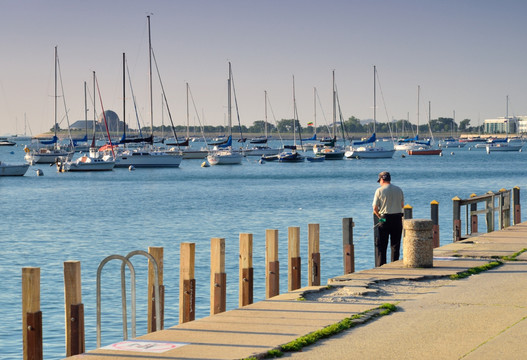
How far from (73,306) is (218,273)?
125 inches

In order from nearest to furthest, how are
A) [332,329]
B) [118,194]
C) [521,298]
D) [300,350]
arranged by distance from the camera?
[300,350]
[332,329]
[521,298]
[118,194]

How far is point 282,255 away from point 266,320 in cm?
1865

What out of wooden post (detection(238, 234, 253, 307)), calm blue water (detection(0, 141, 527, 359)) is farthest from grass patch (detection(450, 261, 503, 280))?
calm blue water (detection(0, 141, 527, 359))

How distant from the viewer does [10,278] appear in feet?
86.7

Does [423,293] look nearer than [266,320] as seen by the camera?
No

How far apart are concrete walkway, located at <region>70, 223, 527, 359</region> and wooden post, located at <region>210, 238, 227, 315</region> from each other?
1.01 m

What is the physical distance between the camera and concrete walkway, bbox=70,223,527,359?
9844mm

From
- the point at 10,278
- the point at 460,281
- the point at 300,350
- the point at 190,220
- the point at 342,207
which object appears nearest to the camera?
the point at 300,350

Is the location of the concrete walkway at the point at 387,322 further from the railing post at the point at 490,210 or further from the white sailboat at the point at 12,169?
the white sailboat at the point at 12,169

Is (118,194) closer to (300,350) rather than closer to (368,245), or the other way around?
(368,245)

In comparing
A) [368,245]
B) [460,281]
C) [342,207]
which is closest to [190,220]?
[342,207]

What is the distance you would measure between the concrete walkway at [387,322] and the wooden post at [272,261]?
43.6 inches

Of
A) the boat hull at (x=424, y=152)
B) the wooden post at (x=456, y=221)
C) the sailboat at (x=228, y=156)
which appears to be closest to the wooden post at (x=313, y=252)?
the wooden post at (x=456, y=221)

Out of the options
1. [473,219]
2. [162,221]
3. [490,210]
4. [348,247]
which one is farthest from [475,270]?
[162,221]
